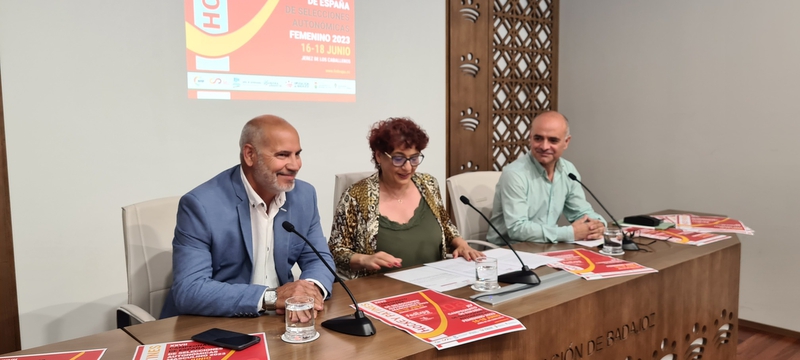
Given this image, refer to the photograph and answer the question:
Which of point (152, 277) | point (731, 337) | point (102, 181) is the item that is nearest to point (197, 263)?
point (152, 277)

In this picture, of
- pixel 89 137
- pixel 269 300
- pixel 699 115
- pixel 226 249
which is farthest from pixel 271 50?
pixel 699 115

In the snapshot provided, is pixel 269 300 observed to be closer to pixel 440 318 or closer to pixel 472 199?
→ pixel 440 318

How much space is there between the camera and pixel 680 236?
7.70 ft

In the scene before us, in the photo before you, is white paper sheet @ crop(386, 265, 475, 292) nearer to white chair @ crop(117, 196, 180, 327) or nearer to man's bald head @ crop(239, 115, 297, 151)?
man's bald head @ crop(239, 115, 297, 151)

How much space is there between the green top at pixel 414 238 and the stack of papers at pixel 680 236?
874 millimetres

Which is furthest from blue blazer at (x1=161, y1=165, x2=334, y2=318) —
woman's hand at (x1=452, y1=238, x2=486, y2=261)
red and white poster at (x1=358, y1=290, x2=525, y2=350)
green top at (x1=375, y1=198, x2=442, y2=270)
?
woman's hand at (x1=452, y1=238, x2=486, y2=261)

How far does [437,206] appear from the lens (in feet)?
7.54

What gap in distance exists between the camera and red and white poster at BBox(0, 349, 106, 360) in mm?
1147

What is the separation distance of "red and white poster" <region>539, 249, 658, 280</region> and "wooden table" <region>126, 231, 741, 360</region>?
46mm

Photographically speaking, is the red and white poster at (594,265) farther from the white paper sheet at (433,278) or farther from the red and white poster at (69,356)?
the red and white poster at (69,356)

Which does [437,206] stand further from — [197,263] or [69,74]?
[69,74]

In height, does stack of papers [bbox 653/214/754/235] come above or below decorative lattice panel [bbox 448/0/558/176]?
below

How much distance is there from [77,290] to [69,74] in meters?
0.98

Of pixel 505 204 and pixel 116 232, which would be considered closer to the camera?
pixel 505 204
